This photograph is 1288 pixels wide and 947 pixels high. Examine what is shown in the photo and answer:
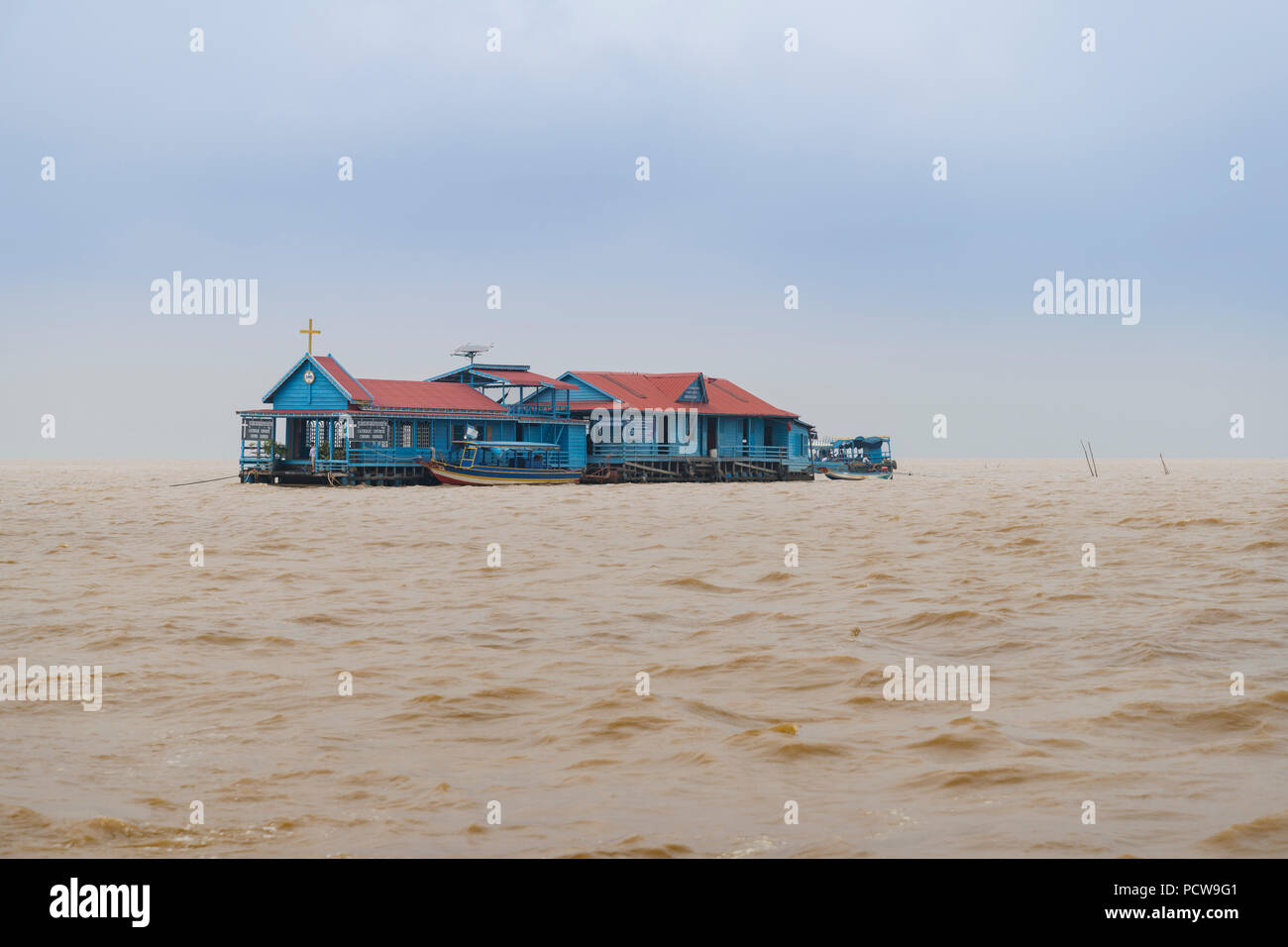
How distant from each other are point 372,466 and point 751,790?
4031 cm

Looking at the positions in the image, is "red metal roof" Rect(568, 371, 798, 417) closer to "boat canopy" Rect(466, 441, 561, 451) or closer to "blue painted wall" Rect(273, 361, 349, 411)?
"boat canopy" Rect(466, 441, 561, 451)

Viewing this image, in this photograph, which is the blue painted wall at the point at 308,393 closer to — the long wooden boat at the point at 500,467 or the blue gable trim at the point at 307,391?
the blue gable trim at the point at 307,391

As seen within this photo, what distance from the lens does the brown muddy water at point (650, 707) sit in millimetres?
4895

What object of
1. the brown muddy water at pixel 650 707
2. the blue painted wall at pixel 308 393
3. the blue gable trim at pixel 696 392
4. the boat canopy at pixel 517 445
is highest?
the blue gable trim at pixel 696 392

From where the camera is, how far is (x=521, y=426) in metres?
50.3

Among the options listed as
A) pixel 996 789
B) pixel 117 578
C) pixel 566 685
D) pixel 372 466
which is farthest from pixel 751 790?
pixel 372 466

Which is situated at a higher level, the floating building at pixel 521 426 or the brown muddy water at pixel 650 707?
the floating building at pixel 521 426

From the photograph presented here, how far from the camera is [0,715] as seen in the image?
23.1ft

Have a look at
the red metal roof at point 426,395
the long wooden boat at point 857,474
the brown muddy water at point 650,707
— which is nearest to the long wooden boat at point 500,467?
the red metal roof at point 426,395

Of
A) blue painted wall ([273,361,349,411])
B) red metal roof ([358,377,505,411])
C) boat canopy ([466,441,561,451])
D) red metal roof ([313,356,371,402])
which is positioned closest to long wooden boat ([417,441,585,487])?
boat canopy ([466,441,561,451])

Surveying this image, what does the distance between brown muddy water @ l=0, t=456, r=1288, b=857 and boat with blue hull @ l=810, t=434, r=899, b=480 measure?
5357cm

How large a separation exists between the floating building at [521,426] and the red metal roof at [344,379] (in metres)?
0.06

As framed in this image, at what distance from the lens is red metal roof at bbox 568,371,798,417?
53750mm

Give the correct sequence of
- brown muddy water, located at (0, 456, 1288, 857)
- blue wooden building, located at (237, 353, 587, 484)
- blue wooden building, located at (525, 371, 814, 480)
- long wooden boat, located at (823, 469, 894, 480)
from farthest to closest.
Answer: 1. long wooden boat, located at (823, 469, 894, 480)
2. blue wooden building, located at (525, 371, 814, 480)
3. blue wooden building, located at (237, 353, 587, 484)
4. brown muddy water, located at (0, 456, 1288, 857)
